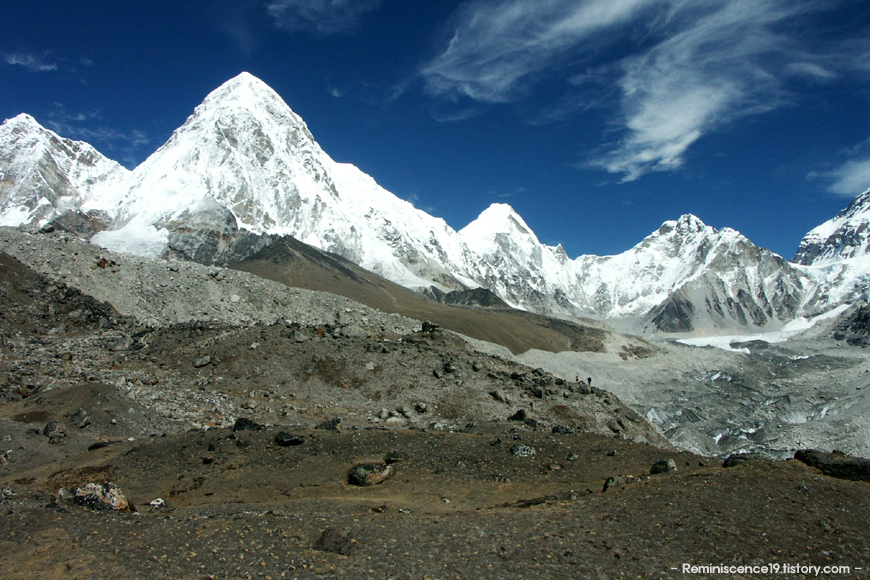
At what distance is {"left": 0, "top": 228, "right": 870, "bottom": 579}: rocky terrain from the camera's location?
382 inches

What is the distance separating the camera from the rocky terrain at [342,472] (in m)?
9.70

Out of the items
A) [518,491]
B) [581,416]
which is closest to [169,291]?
[581,416]

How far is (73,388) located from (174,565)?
57.1ft

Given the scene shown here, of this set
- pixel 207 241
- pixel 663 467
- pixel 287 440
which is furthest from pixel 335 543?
pixel 207 241

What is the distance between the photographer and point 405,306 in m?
134

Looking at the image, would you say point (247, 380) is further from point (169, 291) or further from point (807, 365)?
point (807, 365)

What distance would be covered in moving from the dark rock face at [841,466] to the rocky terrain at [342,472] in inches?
2.7

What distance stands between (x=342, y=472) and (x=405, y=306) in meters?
118

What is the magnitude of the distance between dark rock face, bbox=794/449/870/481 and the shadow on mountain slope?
285 feet

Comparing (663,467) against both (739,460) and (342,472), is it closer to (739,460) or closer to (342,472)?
(739,460)

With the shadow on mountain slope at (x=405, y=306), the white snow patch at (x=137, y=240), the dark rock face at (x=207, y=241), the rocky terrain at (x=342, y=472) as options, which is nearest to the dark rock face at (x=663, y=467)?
the rocky terrain at (x=342, y=472)

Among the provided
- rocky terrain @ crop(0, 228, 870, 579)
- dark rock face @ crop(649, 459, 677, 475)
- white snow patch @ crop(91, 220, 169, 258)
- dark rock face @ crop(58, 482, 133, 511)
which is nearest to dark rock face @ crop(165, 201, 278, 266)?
white snow patch @ crop(91, 220, 169, 258)

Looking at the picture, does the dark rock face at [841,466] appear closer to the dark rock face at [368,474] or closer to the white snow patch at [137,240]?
the dark rock face at [368,474]

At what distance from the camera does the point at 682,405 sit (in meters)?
68.9
